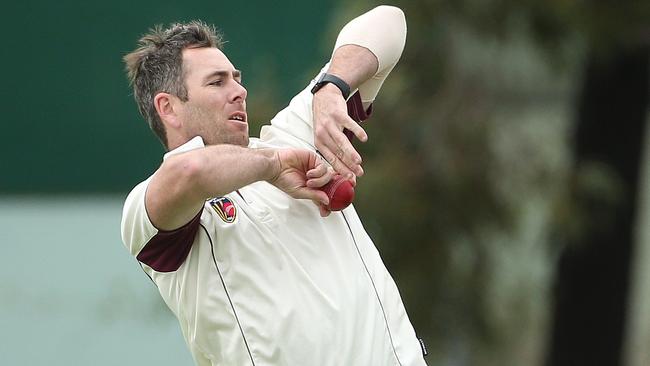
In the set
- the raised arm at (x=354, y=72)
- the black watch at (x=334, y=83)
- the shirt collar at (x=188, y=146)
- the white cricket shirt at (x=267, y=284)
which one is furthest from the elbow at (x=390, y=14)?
the shirt collar at (x=188, y=146)

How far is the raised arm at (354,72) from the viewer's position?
514 cm

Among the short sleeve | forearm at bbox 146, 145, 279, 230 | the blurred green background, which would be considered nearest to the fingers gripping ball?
forearm at bbox 146, 145, 279, 230

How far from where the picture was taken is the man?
497 centimetres

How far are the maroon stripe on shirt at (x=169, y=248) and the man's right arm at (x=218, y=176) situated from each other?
6 centimetres

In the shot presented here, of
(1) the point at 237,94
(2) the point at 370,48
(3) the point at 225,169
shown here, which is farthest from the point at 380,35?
(3) the point at 225,169

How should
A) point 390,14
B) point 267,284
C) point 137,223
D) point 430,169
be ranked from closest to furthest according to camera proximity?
point 137,223
point 267,284
point 390,14
point 430,169

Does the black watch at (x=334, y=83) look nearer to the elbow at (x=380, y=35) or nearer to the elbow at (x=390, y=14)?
the elbow at (x=380, y=35)

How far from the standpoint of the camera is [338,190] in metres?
5.06

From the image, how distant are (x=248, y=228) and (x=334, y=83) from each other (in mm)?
612

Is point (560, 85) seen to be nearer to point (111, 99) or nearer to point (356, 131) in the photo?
point (111, 99)

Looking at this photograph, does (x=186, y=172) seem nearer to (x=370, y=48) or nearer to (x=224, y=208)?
(x=224, y=208)

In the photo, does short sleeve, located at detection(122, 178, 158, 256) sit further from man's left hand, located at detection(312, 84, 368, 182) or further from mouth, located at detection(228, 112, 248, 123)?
man's left hand, located at detection(312, 84, 368, 182)

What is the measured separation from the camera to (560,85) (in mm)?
13727

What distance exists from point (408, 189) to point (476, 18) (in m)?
1.52
